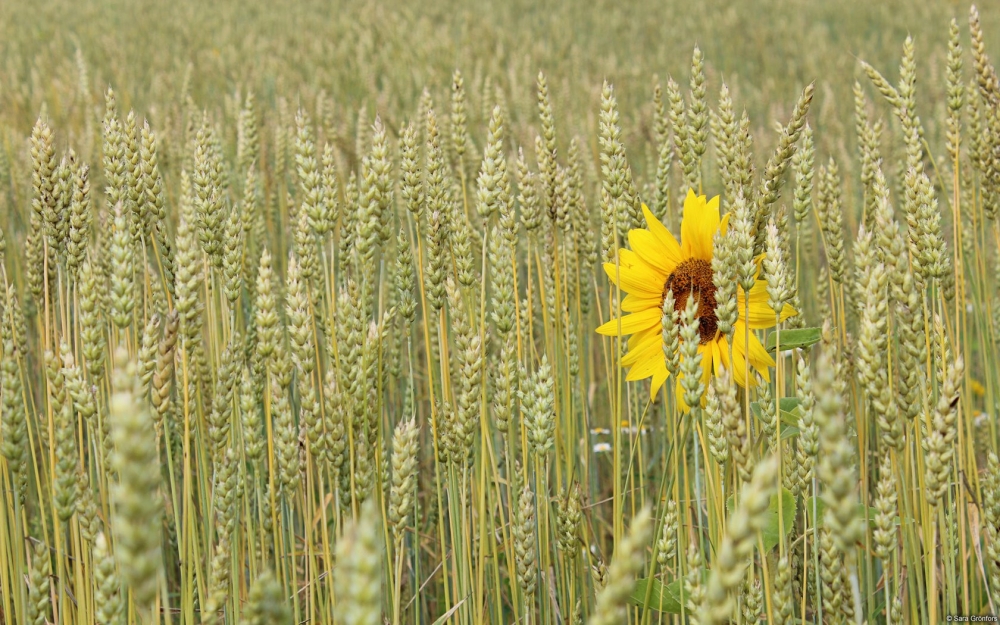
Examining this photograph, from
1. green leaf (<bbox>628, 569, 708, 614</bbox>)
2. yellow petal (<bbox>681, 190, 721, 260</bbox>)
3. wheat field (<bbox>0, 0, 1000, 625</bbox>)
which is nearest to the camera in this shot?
wheat field (<bbox>0, 0, 1000, 625</bbox>)

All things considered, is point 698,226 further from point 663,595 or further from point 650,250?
point 663,595

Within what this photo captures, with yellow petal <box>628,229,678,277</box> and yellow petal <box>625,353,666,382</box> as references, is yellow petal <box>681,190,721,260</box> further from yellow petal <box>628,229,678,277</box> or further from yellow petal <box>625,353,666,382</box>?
yellow petal <box>625,353,666,382</box>

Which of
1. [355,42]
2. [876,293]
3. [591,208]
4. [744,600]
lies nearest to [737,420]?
[876,293]

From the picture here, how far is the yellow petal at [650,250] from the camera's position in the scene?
131cm

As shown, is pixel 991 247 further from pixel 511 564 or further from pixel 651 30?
pixel 651 30

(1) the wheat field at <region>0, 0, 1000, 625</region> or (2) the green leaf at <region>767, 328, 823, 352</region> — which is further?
(2) the green leaf at <region>767, 328, 823, 352</region>

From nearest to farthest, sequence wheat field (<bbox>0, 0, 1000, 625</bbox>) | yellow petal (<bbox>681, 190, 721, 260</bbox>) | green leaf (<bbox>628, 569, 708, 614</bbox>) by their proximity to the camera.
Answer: wheat field (<bbox>0, 0, 1000, 625</bbox>) → green leaf (<bbox>628, 569, 708, 614</bbox>) → yellow petal (<bbox>681, 190, 721, 260</bbox>)

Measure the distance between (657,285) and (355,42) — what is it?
6.08m

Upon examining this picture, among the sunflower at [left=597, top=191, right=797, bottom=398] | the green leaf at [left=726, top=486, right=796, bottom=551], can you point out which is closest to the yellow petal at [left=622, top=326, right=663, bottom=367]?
the sunflower at [left=597, top=191, right=797, bottom=398]

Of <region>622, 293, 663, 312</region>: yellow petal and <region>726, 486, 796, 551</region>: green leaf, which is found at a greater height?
<region>622, 293, 663, 312</region>: yellow petal

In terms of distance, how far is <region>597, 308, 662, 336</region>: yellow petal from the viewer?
130 cm

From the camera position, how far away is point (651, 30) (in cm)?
813

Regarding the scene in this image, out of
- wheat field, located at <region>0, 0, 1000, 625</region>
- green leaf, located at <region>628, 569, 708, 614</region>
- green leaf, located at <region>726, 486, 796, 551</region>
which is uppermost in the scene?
wheat field, located at <region>0, 0, 1000, 625</region>

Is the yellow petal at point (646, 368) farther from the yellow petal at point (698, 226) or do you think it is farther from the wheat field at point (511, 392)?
the yellow petal at point (698, 226)
